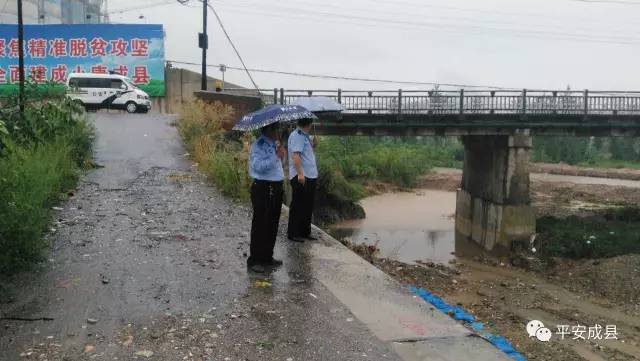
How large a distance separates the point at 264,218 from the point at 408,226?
24371 mm

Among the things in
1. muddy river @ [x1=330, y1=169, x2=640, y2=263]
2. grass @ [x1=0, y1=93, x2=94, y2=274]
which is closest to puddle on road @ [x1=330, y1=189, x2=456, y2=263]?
muddy river @ [x1=330, y1=169, x2=640, y2=263]

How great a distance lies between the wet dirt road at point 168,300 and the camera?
167 inches

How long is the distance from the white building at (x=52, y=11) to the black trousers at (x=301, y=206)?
36.4 meters

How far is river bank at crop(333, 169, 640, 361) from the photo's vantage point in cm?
1120

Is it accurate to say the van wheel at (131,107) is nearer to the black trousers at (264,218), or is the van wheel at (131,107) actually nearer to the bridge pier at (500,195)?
the bridge pier at (500,195)

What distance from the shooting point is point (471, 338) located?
15.3 ft

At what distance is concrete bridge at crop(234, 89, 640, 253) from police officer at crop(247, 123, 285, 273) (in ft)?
55.1

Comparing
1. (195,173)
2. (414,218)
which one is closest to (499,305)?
(195,173)

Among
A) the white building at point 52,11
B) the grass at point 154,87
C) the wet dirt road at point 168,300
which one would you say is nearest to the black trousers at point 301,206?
the wet dirt road at point 168,300

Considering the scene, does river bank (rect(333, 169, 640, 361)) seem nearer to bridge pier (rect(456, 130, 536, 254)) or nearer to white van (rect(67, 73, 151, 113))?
bridge pier (rect(456, 130, 536, 254))

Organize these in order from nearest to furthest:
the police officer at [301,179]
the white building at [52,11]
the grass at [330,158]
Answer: the police officer at [301,179] < the grass at [330,158] < the white building at [52,11]

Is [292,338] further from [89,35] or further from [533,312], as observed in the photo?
[89,35]

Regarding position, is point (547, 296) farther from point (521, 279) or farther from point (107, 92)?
point (107, 92)

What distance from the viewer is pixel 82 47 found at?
33.5 metres
